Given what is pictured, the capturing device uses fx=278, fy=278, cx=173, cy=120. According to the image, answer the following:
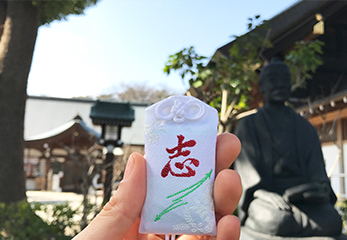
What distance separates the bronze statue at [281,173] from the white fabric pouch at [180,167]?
145 cm

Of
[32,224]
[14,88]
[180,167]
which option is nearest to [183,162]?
[180,167]

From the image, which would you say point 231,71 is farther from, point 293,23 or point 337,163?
point 337,163

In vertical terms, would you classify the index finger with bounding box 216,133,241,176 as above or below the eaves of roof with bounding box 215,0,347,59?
below

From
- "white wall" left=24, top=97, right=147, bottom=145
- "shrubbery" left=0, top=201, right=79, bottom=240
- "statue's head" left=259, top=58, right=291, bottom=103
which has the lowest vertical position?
"shrubbery" left=0, top=201, right=79, bottom=240

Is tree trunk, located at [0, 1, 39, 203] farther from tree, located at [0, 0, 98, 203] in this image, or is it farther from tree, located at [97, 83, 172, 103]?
tree, located at [97, 83, 172, 103]

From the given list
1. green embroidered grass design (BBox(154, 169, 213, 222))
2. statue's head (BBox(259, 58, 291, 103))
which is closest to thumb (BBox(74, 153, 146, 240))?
green embroidered grass design (BBox(154, 169, 213, 222))

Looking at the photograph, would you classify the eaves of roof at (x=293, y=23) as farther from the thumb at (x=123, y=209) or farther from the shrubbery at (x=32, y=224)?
the thumb at (x=123, y=209)

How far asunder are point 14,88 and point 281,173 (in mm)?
4517

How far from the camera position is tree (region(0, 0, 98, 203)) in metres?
4.72

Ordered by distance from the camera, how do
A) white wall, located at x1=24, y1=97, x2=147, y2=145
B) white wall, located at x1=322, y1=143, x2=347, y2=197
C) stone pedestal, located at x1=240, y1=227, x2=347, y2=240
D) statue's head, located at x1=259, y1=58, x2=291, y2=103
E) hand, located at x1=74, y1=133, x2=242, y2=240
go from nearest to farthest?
hand, located at x1=74, y1=133, x2=242, y2=240, stone pedestal, located at x1=240, y1=227, x2=347, y2=240, statue's head, located at x1=259, y1=58, x2=291, y2=103, white wall, located at x1=322, y1=143, x2=347, y2=197, white wall, located at x1=24, y1=97, x2=147, y2=145

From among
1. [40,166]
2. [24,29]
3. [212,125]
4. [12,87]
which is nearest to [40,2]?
[24,29]

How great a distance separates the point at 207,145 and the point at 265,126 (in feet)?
6.34

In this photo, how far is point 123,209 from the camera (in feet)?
4.13

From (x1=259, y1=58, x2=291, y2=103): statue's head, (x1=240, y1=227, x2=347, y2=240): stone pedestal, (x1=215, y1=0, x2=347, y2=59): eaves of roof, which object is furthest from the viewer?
(x1=215, y1=0, x2=347, y2=59): eaves of roof
